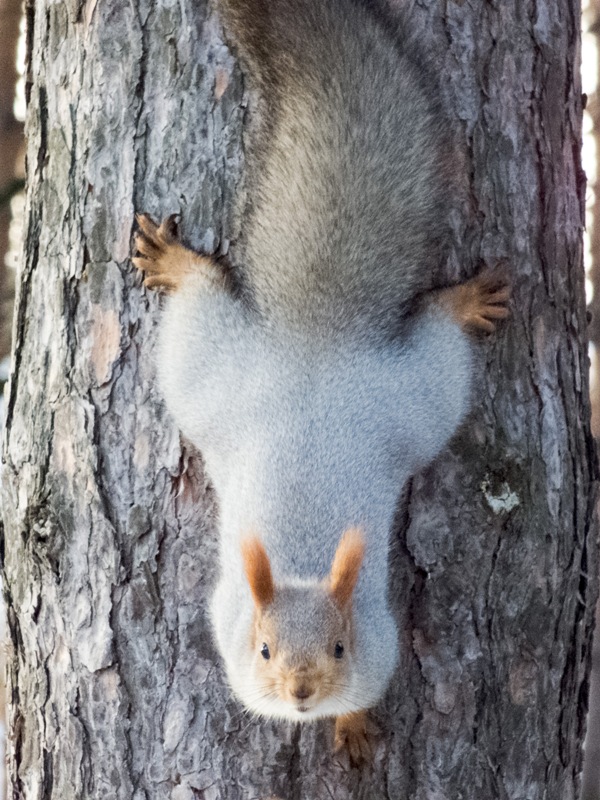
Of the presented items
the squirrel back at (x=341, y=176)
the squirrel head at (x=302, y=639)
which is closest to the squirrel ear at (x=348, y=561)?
the squirrel head at (x=302, y=639)

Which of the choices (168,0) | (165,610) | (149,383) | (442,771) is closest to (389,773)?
(442,771)

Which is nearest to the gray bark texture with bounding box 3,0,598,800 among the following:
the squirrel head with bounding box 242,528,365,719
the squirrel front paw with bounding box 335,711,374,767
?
the squirrel front paw with bounding box 335,711,374,767

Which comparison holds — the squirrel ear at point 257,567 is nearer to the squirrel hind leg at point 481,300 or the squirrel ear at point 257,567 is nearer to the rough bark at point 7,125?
the squirrel hind leg at point 481,300

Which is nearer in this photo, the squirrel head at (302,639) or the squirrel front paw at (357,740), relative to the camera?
the squirrel head at (302,639)

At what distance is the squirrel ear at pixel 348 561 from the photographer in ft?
6.53

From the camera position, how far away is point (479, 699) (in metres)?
2.25

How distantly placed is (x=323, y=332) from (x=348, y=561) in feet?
1.80

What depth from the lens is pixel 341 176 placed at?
7.66 ft

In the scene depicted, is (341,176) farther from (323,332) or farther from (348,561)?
(348,561)

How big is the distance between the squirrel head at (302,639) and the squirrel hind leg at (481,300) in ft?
1.98

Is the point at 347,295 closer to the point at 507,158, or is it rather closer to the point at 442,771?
the point at 507,158

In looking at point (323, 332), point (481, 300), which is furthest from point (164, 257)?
point (481, 300)

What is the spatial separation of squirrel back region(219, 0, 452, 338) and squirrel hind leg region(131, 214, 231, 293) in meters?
0.12

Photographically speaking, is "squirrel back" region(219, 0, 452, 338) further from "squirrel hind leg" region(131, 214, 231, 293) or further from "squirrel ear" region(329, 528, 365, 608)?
"squirrel ear" region(329, 528, 365, 608)
